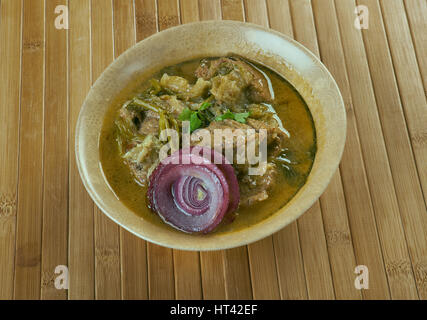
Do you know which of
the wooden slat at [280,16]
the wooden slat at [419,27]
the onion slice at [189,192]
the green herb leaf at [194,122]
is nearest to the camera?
the onion slice at [189,192]

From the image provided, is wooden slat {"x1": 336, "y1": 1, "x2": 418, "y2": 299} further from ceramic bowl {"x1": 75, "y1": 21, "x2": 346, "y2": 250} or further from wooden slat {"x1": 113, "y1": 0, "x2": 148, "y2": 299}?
wooden slat {"x1": 113, "y1": 0, "x2": 148, "y2": 299}

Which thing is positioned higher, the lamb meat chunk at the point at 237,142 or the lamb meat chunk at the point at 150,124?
the lamb meat chunk at the point at 150,124

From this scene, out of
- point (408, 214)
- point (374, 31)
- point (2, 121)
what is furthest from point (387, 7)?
point (2, 121)

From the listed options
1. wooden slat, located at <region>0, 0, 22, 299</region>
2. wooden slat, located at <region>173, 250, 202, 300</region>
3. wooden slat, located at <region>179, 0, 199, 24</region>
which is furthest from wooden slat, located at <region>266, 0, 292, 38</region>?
wooden slat, located at <region>0, 0, 22, 299</region>

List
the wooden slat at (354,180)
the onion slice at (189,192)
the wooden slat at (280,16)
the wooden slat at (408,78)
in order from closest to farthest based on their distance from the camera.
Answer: the onion slice at (189,192)
the wooden slat at (354,180)
the wooden slat at (408,78)
the wooden slat at (280,16)

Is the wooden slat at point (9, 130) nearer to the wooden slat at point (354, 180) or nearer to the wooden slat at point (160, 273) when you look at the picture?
the wooden slat at point (160, 273)

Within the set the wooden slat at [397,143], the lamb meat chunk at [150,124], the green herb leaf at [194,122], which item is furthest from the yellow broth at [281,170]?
the wooden slat at [397,143]
